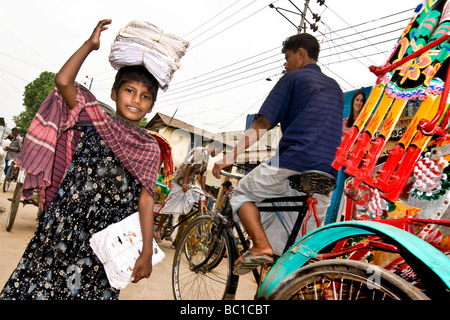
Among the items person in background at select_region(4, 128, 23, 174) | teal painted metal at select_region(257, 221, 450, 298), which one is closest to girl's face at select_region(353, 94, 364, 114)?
teal painted metal at select_region(257, 221, 450, 298)

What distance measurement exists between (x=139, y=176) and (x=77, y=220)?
1.34 feet

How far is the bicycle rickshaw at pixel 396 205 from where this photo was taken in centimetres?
107

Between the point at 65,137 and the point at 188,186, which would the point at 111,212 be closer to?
the point at 65,137

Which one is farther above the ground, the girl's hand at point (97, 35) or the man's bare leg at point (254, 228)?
the girl's hand at point (97, 35)

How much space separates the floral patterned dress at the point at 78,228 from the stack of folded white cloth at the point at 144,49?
1.58ft

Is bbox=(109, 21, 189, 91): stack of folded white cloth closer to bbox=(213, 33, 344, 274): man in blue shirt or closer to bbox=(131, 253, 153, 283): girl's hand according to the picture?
bbox=(213, 33, 344, 274): man in blue shirt

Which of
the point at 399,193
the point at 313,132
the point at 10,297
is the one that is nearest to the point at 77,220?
the point at 10,297

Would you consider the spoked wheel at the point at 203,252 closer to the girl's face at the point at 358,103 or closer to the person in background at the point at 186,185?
the person in background at the point at 186,185

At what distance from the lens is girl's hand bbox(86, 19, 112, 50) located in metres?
1.54

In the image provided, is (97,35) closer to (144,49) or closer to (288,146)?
(144,49)

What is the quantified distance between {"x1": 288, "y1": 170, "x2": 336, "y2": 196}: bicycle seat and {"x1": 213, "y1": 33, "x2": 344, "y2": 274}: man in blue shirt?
14cm

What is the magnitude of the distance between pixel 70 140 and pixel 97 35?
2.03 feet

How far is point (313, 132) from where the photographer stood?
6.95ft

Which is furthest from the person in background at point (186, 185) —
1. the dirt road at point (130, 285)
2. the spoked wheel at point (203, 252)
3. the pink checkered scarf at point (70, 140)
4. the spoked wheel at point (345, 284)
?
the spoked wheel at point (345, 284)
